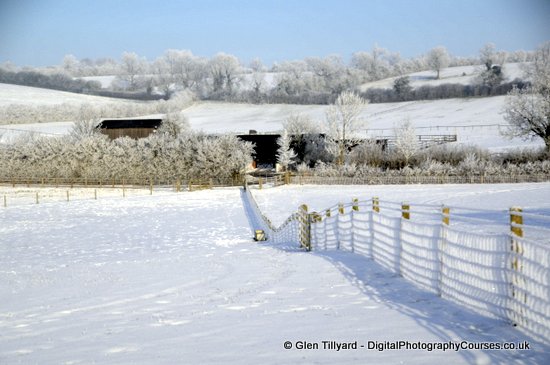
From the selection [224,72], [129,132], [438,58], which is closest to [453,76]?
[438,58]

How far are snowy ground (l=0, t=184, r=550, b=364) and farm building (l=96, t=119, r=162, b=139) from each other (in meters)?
68.7

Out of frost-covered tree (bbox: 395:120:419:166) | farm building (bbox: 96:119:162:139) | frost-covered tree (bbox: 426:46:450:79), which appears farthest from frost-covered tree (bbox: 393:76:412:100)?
frost-covered tree (bbox: 395:120:419:166)

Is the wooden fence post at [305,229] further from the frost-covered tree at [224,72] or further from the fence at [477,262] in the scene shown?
the frost-covered tree at [224,72]

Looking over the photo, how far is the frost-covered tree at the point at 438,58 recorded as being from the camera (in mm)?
141625

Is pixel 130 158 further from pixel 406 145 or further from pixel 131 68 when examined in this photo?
pixel 131 68

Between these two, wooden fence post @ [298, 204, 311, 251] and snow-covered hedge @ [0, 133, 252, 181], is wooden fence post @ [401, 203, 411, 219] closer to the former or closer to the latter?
wooden fence post @ [298, 204, 311, 251]

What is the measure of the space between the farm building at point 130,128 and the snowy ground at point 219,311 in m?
68.7

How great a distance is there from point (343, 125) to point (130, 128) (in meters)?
32.1

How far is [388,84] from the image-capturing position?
446 feet

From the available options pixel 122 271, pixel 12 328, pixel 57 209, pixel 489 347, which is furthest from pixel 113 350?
pixel 57 209

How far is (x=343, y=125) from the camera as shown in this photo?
256 feet

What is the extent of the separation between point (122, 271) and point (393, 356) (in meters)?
10.4

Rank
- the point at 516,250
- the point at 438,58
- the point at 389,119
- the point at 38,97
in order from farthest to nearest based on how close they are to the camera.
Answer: the point at 438,58
the point at 38,97
the point at 389,119
the point at 516,250

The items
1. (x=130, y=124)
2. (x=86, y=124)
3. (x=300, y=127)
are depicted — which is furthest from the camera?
(x=86, y=124)
